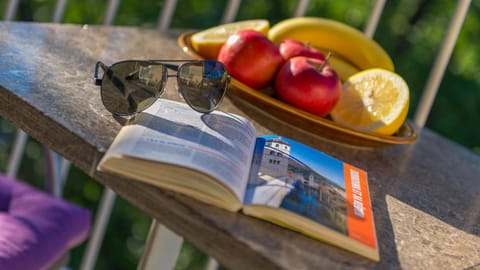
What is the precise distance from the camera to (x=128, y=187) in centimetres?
84

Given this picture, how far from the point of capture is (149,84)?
1019mm

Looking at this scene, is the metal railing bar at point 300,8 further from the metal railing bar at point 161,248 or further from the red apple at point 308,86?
the metal railing bar at point 161,248

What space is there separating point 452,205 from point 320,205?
1.02 feet

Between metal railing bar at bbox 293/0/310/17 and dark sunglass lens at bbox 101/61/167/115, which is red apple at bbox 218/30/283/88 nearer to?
dark sunglass lens at bbox 101/61/167/115

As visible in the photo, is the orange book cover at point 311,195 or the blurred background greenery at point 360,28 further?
the blurred background greenery at point 360,28

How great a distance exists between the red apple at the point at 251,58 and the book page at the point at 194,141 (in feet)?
0.56

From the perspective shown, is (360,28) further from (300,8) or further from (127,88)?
(127,88)

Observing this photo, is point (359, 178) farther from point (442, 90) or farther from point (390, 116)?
point (442, 90)

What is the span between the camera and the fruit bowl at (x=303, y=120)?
118 centimetres

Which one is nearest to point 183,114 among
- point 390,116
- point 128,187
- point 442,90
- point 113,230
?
point 128,187

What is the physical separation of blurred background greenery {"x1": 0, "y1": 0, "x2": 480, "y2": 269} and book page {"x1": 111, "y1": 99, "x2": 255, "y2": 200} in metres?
1.64

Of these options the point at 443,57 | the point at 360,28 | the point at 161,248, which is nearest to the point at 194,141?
the point at 161,248

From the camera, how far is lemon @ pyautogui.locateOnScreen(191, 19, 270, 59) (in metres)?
1.34

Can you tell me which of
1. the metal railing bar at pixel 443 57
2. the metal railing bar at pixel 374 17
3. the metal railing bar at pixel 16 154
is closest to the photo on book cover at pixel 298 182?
the metal railing bar at pixel 443 57
